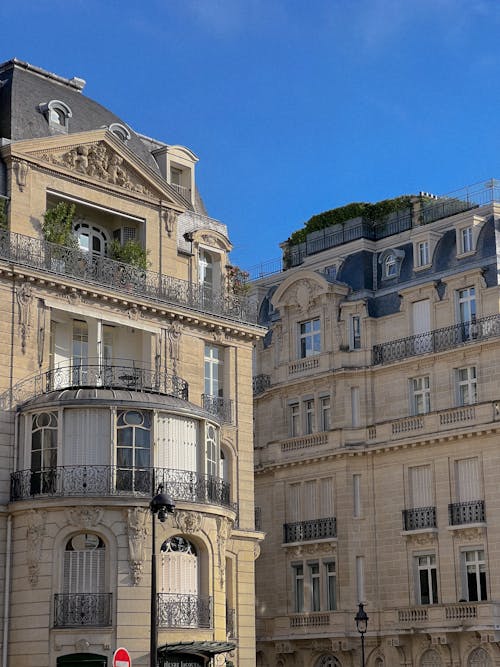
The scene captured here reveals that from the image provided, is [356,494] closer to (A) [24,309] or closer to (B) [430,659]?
(B) [430,659]

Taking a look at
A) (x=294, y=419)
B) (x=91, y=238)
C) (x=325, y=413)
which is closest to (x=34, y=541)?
(x=91, y=238)

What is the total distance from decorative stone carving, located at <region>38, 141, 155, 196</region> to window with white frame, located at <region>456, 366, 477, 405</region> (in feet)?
52.4

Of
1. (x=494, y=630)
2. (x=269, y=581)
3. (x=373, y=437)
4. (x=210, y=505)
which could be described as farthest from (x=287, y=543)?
(x=210, y=505)

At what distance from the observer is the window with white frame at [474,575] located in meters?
48.0

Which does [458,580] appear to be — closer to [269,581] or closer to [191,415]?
[269,581]

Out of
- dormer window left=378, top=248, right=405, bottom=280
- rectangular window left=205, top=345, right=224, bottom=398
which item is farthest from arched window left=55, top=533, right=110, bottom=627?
dormer window left=378, top=248, right=405, bottom=280

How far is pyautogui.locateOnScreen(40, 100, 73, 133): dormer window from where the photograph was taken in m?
39.0

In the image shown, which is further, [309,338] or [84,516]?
[309,338]

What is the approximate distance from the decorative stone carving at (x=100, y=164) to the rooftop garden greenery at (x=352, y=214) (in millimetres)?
19518

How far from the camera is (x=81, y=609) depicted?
3306 cm

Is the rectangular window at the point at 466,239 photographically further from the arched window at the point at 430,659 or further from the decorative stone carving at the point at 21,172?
the decorative stone carving at the point at 21,172

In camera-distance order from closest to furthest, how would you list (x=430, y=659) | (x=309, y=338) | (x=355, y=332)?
(x=430, y=659) → (x=355, y=332) → (x=309, y=338)

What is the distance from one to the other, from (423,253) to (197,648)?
24.3 metres

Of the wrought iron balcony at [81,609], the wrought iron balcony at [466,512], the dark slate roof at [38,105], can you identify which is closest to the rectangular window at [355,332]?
the wrought iron balcony at [466,512]
